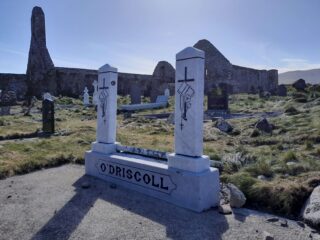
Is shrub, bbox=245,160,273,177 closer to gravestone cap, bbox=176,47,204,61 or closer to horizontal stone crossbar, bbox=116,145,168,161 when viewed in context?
horizontal stone crossbar, bbox=116,145,168,161

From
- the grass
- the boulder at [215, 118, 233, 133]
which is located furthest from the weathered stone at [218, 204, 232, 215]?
the boulder at [215, 118, 233, 133]

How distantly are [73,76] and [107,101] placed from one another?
102 ft

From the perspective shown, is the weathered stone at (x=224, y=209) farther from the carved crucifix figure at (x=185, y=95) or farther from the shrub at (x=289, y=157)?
the shrub at (x=289, y=157)

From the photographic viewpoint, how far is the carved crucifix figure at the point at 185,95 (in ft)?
14.6

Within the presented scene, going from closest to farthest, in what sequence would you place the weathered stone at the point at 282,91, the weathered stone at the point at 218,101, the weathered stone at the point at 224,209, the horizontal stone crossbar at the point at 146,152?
the weathered stone at the point at 224,209, the horizontal stone crossbar at the point at 146,152, the weathered stone at the point at 218,101, the weathered stone at the point at 282,91

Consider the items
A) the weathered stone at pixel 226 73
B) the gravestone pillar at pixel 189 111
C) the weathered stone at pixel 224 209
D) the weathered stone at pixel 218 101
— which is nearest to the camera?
the weathered stone at pixel 224 209

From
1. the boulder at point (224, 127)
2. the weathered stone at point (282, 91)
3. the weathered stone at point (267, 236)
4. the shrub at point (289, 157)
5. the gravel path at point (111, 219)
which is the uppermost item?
the weathered stone at point (282, 91)

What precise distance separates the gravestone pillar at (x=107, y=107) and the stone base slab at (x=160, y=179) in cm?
21

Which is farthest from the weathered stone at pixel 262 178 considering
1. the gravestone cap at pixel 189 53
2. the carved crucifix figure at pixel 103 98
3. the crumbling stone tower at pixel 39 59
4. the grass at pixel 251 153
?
the crumbling stone tower at pixel 39 59

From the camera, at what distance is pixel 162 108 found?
2238cm

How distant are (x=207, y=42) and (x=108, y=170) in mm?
42283

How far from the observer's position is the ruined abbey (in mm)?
32031

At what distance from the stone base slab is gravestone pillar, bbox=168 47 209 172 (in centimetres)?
16

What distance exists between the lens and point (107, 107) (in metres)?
6.06
